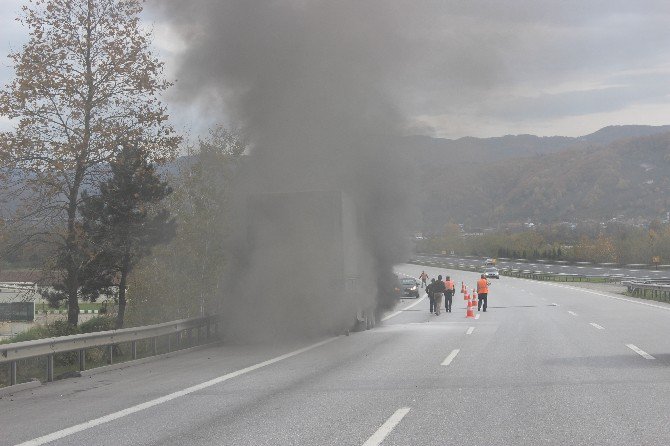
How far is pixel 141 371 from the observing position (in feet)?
43.0

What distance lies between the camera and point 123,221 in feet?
94.0

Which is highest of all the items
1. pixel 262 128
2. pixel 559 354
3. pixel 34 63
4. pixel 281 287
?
pixel 34 63

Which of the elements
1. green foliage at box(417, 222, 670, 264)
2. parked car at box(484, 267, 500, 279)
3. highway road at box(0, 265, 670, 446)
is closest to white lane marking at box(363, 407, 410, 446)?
highway road at box(0, 265, 670, 446)

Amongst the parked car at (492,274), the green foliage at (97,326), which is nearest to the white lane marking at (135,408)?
the green foliage at (97,326)

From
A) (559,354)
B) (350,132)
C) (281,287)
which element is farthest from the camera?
(350,132)

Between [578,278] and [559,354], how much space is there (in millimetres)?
61954

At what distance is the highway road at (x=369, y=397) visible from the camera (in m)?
7.30

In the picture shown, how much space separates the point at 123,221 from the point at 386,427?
74.3ft

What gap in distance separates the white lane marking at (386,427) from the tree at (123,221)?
1379cm

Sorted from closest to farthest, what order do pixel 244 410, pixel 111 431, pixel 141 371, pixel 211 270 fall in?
pixel 111 431 < pixel 244 410 < pixel 141 371 < pixel 211 270

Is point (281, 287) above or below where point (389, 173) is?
below

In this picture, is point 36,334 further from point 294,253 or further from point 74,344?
point 74,344

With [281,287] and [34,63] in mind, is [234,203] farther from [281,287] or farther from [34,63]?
[34,63]

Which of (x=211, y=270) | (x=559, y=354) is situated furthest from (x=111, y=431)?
(x=211, y=270)
